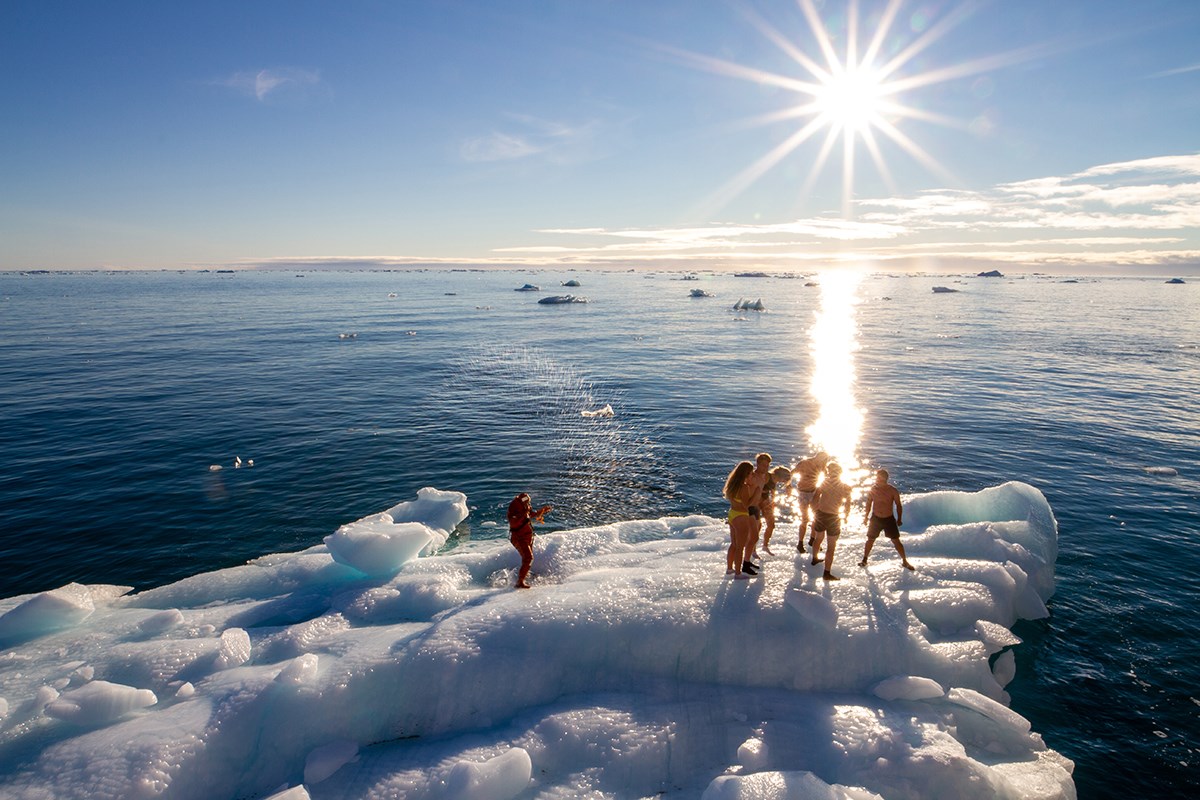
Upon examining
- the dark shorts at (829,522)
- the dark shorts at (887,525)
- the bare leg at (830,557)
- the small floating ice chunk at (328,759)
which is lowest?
the small floating ice chunk at (328,759)

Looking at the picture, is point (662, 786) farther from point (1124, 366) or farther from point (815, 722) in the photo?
point (1124, 366)

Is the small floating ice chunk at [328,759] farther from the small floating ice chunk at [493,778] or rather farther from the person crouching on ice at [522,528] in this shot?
the person crouching on ice at [522,528]

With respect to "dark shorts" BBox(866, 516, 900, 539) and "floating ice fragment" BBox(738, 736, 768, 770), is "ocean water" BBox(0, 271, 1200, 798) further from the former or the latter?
"floating ice fragment" BBox(738, 736, 768, 770)

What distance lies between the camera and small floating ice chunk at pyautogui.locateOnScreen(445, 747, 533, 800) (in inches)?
294

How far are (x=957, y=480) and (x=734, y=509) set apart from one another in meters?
15.6

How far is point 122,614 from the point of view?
40.8 feet

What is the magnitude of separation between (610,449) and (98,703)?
19.0 meters

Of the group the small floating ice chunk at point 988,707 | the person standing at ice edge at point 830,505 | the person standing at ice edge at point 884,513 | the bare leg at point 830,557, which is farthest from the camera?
the person standing at ice edge at point 884,513

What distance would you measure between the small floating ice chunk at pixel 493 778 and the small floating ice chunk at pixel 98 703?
552 centimetres

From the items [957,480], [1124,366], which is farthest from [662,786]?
[1124,366]

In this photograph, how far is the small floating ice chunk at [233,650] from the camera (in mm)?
10031

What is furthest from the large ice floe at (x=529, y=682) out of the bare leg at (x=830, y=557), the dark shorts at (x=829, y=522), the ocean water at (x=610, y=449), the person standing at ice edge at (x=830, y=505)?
the ocean water at (x=610, y=449)

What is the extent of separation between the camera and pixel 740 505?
37.2 feet

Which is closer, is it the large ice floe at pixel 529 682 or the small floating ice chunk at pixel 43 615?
the large ice floe at pixel 529 682
